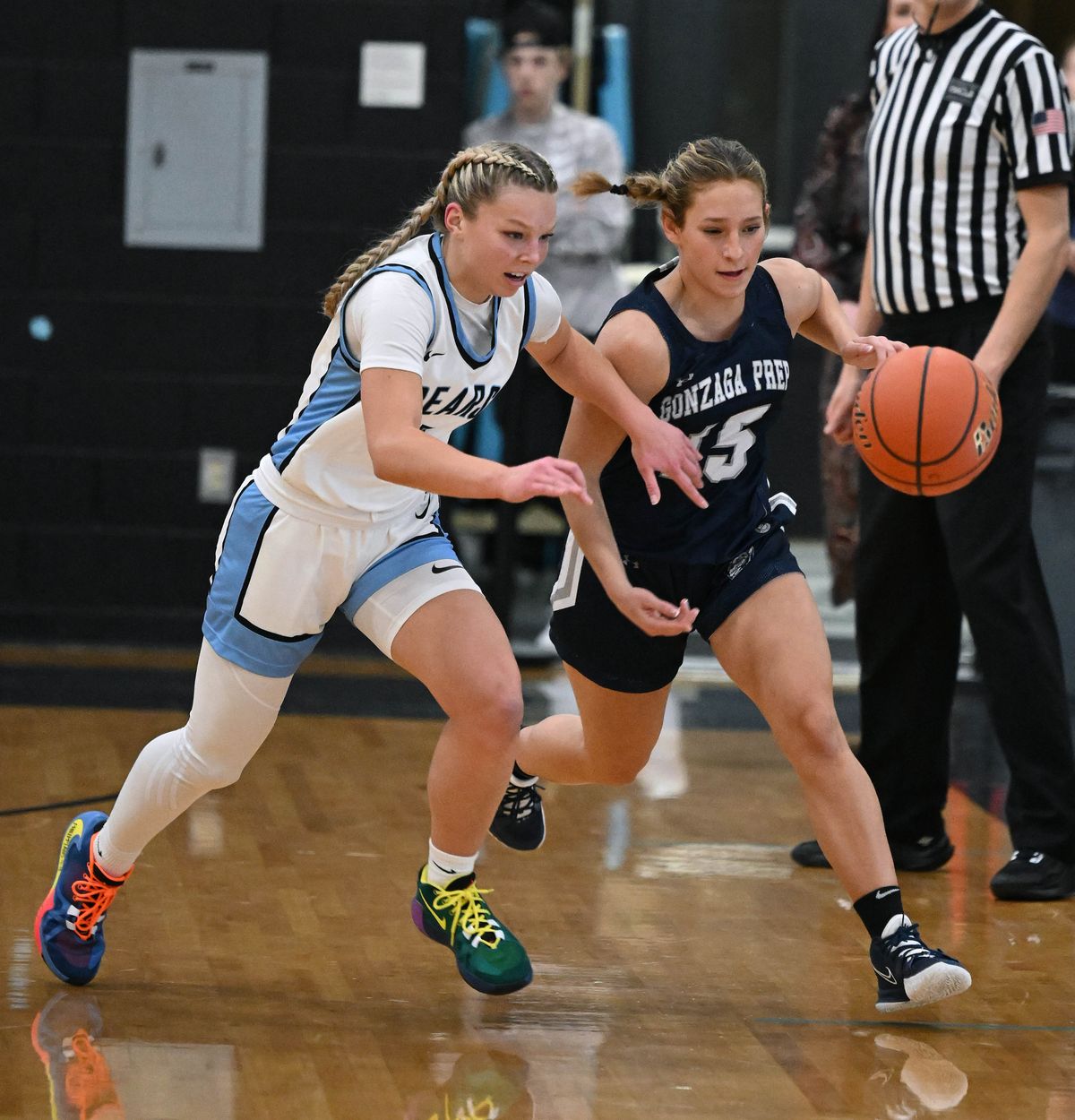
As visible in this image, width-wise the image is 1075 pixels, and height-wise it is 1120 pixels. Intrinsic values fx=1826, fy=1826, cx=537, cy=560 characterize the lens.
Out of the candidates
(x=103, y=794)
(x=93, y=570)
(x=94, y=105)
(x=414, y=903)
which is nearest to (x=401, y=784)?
(x=103, y=794)

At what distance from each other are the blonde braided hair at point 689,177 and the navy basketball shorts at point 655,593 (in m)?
0.57

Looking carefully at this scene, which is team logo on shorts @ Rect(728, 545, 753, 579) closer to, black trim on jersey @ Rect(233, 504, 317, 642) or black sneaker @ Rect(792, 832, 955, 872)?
black trim on jersey @ Rect(233, 504, 317, 642)

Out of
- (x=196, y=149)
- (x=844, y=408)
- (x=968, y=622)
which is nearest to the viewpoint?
(x=968, y=622)

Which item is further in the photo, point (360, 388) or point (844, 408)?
point (844, 408)

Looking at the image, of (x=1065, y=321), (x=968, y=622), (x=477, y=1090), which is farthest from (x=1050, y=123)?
(x=1065, y=321)

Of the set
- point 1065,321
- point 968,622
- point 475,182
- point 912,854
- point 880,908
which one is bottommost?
point 912,854

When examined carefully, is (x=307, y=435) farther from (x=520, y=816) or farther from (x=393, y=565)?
(x=520, y=816)

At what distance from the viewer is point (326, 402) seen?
2.90m

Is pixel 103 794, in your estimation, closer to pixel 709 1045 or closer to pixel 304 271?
pixel 709 1045

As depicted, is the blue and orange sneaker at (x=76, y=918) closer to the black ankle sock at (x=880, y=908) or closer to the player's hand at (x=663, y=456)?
the player's hand at (x=663, y=456)

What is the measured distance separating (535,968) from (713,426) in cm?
97

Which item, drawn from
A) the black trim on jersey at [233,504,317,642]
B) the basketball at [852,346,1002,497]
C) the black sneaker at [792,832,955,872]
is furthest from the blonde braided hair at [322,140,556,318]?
the black sneaker at [792,832,955,872]

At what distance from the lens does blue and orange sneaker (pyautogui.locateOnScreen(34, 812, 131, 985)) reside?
295 cm

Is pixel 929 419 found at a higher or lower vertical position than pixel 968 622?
higher
